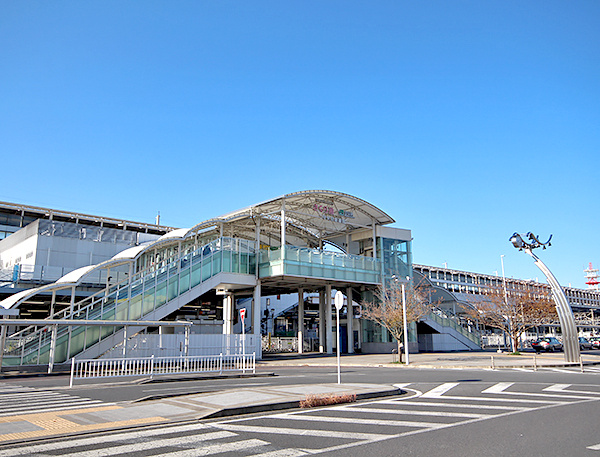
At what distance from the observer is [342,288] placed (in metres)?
45.9

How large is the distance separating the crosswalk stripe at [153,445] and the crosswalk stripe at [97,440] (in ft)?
1.61

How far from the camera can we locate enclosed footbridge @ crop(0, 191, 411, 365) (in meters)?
26.2

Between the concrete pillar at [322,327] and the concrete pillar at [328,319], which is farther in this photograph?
the concrete pillar at [322,327]

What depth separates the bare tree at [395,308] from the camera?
33.2 m

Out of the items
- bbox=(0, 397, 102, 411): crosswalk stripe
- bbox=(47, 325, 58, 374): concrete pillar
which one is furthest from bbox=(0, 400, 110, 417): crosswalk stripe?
bbox=(47, 325, 58, 374): concrete pillar

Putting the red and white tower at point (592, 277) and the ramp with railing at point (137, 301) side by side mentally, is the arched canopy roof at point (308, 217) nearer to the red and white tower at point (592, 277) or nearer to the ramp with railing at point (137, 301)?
the ramp with railing at point (137, 301)

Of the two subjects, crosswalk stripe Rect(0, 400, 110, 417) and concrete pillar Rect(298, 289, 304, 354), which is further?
concrete pillar Rect(298, 289, 304, 354)

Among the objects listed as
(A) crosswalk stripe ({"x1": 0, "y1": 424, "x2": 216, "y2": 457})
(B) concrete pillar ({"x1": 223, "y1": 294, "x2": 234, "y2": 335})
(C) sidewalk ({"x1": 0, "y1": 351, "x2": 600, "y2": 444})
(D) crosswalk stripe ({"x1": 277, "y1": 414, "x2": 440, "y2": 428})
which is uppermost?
(B) concrete pillar ({"x1": 223, "y1": 294, "x2": 234, "y2": 335})

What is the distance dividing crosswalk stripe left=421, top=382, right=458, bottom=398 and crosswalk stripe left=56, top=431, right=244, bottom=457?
717 centimetres

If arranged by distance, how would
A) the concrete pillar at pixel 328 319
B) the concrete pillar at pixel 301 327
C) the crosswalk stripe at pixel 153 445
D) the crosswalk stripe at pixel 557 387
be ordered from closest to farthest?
the crosswalk stripe at pixel 153 445
the crosswalk stripe at pixel 557 387
the concrete pillar at pixel 328 319
the concrete pillar at pixel 301 327

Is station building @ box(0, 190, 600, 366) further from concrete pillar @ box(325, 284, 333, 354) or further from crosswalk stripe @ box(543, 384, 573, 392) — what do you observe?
crosswalk stripe @ box(543, 384, 573, 392)

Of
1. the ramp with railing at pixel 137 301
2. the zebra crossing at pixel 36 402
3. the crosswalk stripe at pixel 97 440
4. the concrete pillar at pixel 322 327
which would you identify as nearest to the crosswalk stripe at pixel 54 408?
the zebra crossing at pixel 36 402

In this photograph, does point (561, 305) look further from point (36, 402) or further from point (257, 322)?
point (36, 402)

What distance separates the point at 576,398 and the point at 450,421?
18.1ft
